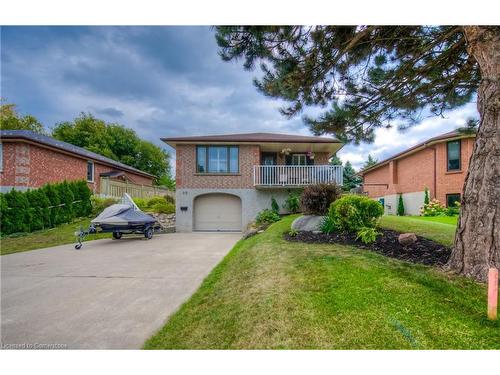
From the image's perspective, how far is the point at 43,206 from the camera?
11.7 meters

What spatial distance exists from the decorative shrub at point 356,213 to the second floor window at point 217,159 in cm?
796

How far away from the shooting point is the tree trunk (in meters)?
3.27

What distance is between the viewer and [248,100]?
598 centimetres

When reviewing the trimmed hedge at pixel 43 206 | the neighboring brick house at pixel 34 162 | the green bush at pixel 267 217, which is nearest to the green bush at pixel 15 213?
the trimmed hedge at pixel 43 206

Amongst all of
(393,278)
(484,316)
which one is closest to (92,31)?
(393,278)

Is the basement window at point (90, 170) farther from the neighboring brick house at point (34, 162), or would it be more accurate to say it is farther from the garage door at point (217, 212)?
the garage door at point (217, 212)

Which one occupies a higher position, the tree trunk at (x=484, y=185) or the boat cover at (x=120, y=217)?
the tree trunk at (x=484, y=185)

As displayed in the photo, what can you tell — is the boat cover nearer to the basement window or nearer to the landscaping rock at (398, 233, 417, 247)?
the landscaping rock at (398, 233, 417, 247)

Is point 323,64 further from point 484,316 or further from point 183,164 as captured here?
point 183,164

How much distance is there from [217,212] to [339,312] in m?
11.5

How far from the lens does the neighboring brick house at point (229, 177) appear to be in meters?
13.2
